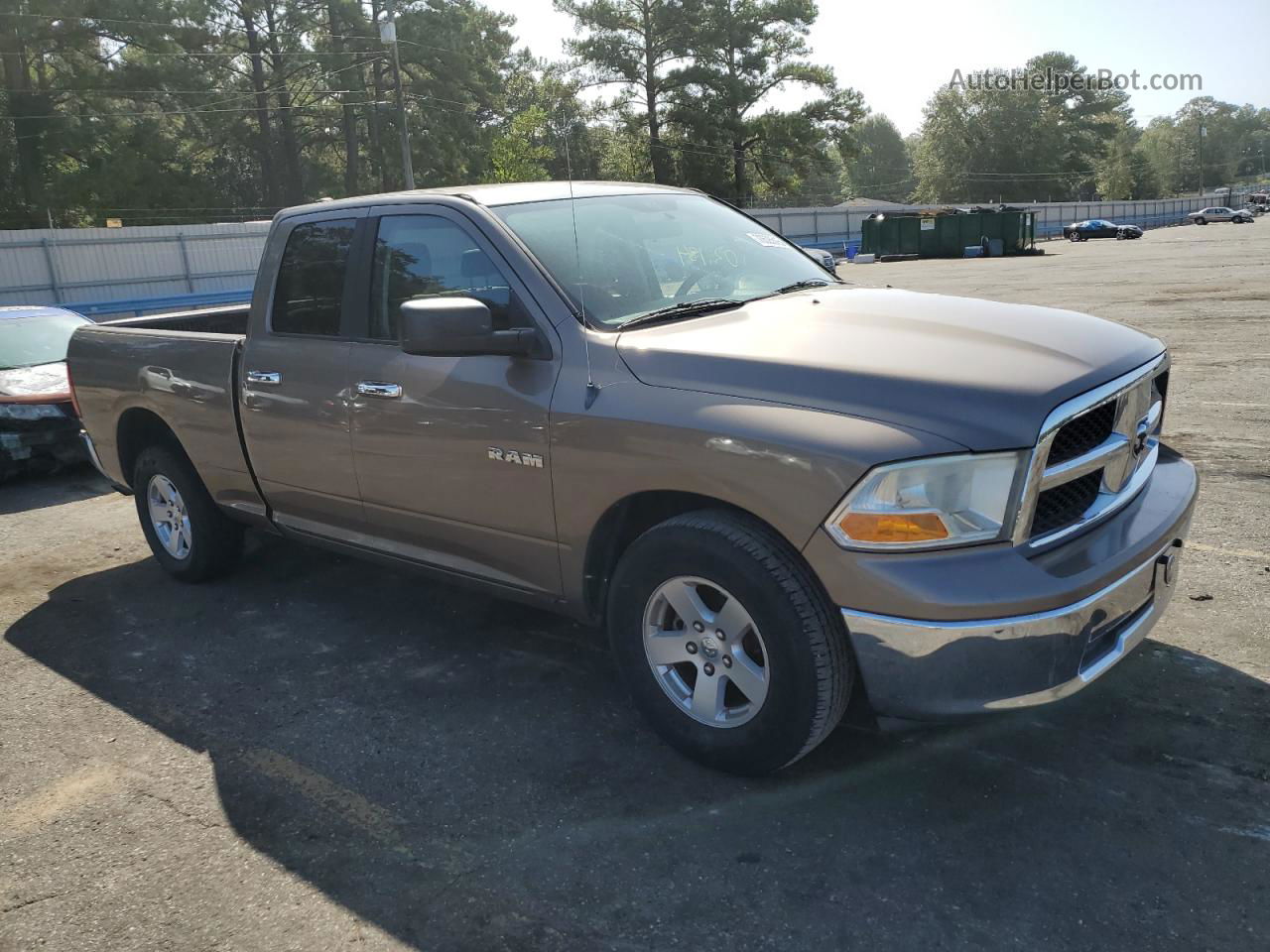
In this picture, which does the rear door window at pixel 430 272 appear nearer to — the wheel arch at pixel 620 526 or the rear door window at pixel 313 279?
the rear door window at pixel 313 279

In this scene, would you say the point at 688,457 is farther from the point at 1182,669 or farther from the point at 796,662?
the point at 1182,669

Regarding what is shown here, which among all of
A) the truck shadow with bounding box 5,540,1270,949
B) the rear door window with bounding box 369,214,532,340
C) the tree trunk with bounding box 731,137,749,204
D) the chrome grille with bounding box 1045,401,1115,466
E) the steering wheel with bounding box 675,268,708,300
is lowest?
the truck shadow with bounding box 5,540,1270,949

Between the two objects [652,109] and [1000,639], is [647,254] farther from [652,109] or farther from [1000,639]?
[652,109]

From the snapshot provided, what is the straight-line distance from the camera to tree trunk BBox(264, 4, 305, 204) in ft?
158

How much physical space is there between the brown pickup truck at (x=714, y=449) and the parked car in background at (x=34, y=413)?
14.9 feet

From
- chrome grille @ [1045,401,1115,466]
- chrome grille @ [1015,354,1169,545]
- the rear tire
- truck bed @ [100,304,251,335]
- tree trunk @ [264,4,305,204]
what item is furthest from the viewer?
tree trunk @ [264,4,305,204]

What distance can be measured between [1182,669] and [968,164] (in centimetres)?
10454

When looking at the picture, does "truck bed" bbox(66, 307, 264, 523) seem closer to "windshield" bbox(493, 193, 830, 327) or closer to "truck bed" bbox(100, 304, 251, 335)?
"truck bed" bbox(100, 304, 251, 335)

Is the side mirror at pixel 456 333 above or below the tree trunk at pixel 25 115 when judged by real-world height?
below

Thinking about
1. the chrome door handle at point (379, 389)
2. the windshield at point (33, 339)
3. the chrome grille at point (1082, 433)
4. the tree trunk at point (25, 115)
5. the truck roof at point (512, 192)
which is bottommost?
the chrome grille at point (1082, 433)

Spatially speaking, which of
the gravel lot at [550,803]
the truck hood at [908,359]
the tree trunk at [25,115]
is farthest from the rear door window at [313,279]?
the tree trunk at [25,115]

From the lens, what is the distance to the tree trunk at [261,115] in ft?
156

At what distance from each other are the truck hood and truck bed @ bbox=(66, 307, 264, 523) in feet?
7.94

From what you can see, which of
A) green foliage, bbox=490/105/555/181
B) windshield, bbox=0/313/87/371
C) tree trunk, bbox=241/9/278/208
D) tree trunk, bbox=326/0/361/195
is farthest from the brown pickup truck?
tree trunk, bbox=241/9/278/208
